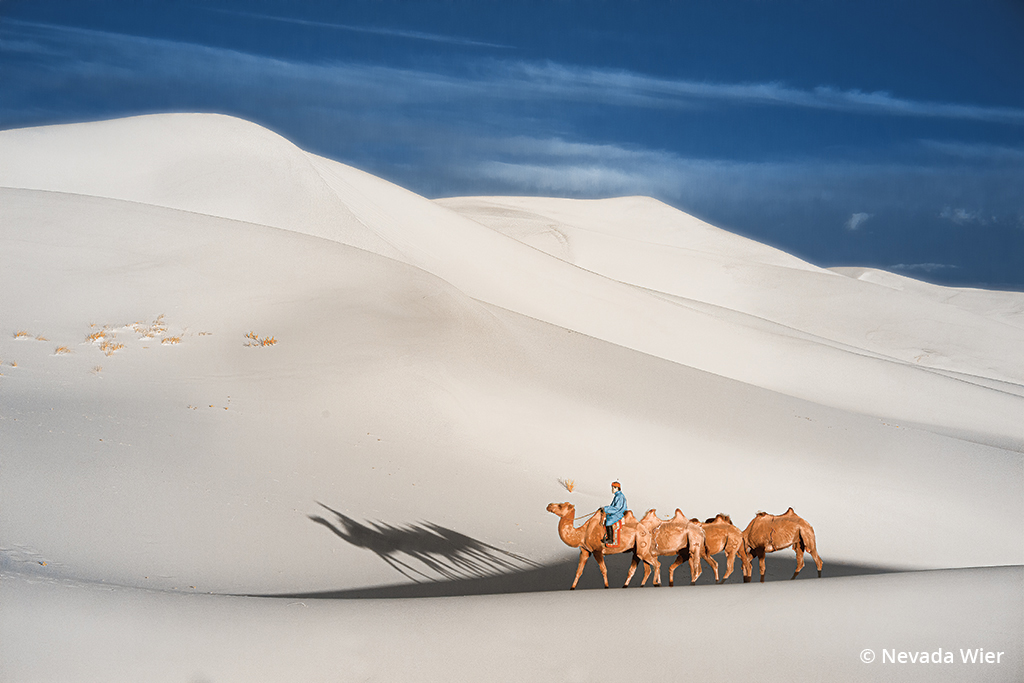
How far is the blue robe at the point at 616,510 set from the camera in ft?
21.9

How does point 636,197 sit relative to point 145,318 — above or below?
above

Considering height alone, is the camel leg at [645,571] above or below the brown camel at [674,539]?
below

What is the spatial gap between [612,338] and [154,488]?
13815 millimetres

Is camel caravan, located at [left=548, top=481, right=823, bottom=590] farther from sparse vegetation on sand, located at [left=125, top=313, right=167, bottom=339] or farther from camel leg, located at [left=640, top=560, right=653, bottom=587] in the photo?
sparse vegetation on sand, located at [left=125, top=313, right=167, bottom=339]

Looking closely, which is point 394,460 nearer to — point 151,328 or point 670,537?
point 670,537

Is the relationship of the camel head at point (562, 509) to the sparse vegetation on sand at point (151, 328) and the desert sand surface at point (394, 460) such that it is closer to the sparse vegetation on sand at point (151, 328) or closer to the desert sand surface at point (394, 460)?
the desert sand surface at point (394, 460)

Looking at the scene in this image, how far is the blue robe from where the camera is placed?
262 inches

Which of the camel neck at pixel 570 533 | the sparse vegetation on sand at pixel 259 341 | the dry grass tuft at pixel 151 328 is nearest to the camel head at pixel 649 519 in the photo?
the camel neck at pixel 570 533

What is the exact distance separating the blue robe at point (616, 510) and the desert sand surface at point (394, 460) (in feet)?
2.09

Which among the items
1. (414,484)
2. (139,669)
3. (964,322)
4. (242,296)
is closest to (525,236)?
(964,322)

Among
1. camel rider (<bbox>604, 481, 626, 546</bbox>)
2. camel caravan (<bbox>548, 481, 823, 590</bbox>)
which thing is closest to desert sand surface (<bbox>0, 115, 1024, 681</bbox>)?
camel caravan (<bbox>548, 481, 823, 590</bbox>)

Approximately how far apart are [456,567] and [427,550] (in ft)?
1.34

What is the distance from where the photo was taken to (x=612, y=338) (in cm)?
2039

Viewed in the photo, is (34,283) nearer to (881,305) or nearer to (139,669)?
(139,669)
